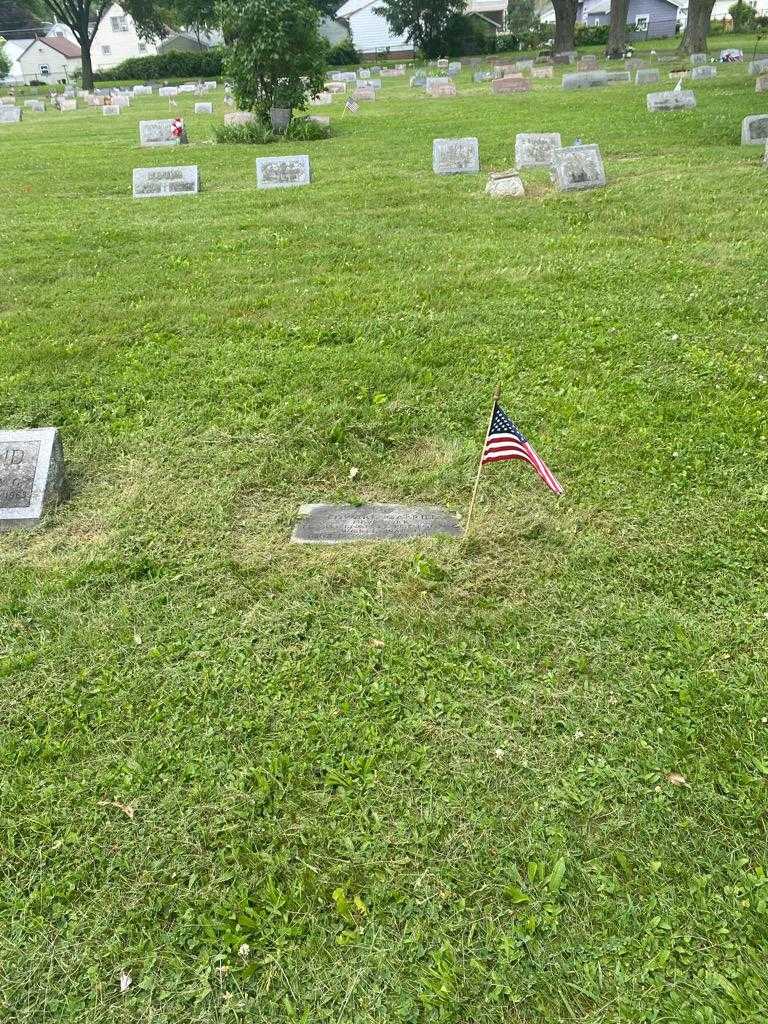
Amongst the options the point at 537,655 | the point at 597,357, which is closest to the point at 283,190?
the point at 597,357

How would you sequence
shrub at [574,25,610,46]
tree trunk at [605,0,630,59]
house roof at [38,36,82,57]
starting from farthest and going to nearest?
house roof at [38,36,82,57], shrub at [574,25,610,46], tree trunk at [605,0,630,59]

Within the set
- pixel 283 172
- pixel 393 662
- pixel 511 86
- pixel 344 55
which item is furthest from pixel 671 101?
pixel 344 55

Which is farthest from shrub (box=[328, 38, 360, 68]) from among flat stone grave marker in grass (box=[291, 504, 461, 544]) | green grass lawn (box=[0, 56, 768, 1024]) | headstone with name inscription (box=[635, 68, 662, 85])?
flat stone grave marker in grass (box=[291, 504, 461, 544])

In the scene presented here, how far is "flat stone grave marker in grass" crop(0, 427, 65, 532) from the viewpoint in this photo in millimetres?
4469

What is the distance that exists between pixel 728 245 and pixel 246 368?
5.71 meters

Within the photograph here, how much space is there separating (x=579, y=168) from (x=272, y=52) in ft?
30.4

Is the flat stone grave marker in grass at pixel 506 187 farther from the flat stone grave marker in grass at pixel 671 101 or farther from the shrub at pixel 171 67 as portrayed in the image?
the shrub at pixel 171 67

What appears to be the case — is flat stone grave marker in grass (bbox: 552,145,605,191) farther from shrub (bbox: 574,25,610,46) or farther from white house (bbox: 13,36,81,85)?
white house (bbox: 13,36,81,85)

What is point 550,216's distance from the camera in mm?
9742

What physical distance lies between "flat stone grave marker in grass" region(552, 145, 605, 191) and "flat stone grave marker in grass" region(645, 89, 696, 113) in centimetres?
991

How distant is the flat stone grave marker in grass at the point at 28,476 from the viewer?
4.47m

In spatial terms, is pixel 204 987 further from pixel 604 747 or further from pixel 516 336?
pixel 516 336

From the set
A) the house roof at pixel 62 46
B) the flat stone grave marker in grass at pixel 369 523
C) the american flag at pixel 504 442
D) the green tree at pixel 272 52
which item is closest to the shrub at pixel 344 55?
the green tree at pixel 272 52

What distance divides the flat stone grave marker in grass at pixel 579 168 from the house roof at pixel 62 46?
95736mm
